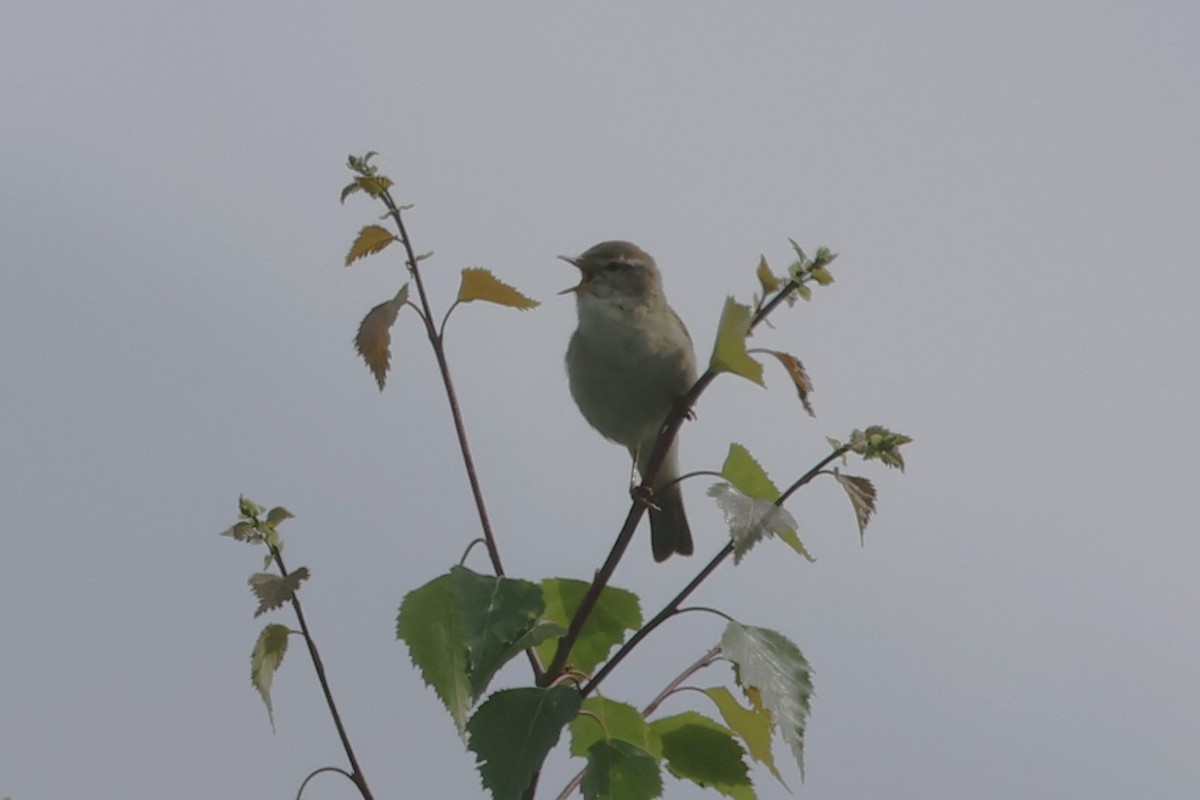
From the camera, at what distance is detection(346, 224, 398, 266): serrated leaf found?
253cm

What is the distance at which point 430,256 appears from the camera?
96.9 inches

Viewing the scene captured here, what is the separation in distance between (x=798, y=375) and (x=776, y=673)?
48cm

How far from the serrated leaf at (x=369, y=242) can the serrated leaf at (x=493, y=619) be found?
2.24 ft

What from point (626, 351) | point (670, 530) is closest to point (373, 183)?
point (626, 351)

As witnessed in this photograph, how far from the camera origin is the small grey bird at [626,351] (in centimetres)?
453

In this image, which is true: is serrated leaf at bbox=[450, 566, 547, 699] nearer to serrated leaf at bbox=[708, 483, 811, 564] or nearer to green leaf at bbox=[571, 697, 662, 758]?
green leaf at bbox=[571, 697, 662, 758]

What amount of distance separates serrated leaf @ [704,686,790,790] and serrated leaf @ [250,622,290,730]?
2.42 ft

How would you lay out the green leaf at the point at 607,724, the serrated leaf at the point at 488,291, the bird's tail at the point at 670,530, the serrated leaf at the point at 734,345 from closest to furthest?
the serrated leaf at the point at 734,345, the green leaf at the point at 607,724, the serrated leaf at the point at 488,291, the bird's tail at the point at 670,530

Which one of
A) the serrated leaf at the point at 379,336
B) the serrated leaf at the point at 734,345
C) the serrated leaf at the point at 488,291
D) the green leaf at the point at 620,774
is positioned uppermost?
the serrated leaf at the point at 488,291

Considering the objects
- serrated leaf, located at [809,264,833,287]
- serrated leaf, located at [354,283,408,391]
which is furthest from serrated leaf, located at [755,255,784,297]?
serrated leaf, located at [354,283,408,391]

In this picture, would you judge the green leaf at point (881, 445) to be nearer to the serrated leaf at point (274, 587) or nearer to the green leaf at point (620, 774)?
the green leaf at point (620, 774)

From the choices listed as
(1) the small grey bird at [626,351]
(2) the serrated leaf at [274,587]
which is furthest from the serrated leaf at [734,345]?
(1) the small grey bird at [626,351]

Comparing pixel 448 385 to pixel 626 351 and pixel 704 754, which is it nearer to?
pixel 704 754

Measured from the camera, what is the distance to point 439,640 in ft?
7.93
